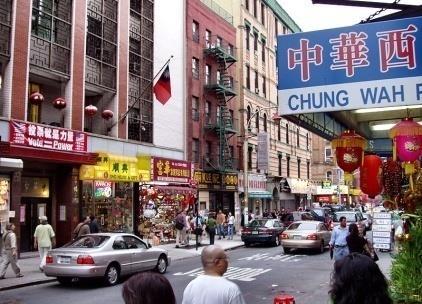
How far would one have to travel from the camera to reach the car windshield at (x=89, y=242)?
14961mm

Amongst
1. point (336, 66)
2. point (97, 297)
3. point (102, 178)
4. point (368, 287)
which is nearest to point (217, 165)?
point (102, 178)

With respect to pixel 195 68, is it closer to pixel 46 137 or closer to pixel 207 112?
pixel 207 112

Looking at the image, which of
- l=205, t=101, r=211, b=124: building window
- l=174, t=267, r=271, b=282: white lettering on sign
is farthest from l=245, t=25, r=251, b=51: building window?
l=174, t=267, r=271, b=282: white lettering on sign

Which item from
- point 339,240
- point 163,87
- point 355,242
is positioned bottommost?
point 339,240

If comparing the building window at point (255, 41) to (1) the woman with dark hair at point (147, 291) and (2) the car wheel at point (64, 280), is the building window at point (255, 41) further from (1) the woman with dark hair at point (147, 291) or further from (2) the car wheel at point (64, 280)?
(1) the woman with dark hair at point (147, 291)

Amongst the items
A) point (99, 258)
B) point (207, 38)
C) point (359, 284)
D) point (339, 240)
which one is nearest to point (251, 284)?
point (339, 240)

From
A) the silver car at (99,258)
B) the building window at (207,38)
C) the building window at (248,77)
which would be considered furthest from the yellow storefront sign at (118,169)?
the building window at (248,77)

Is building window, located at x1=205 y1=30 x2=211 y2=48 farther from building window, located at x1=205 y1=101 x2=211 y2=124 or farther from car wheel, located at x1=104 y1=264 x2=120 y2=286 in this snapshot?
car wheel, located at x1=104 y1=264 x2=120 y2=286

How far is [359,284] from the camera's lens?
3387 millimetres

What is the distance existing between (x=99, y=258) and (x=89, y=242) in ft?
3.10

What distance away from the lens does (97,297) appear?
12.9 meters

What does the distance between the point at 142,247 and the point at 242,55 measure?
28896mm

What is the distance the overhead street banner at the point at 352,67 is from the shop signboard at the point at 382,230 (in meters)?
16.2

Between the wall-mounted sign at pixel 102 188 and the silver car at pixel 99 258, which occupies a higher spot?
the wall-mounted sign at pixel 102 188
